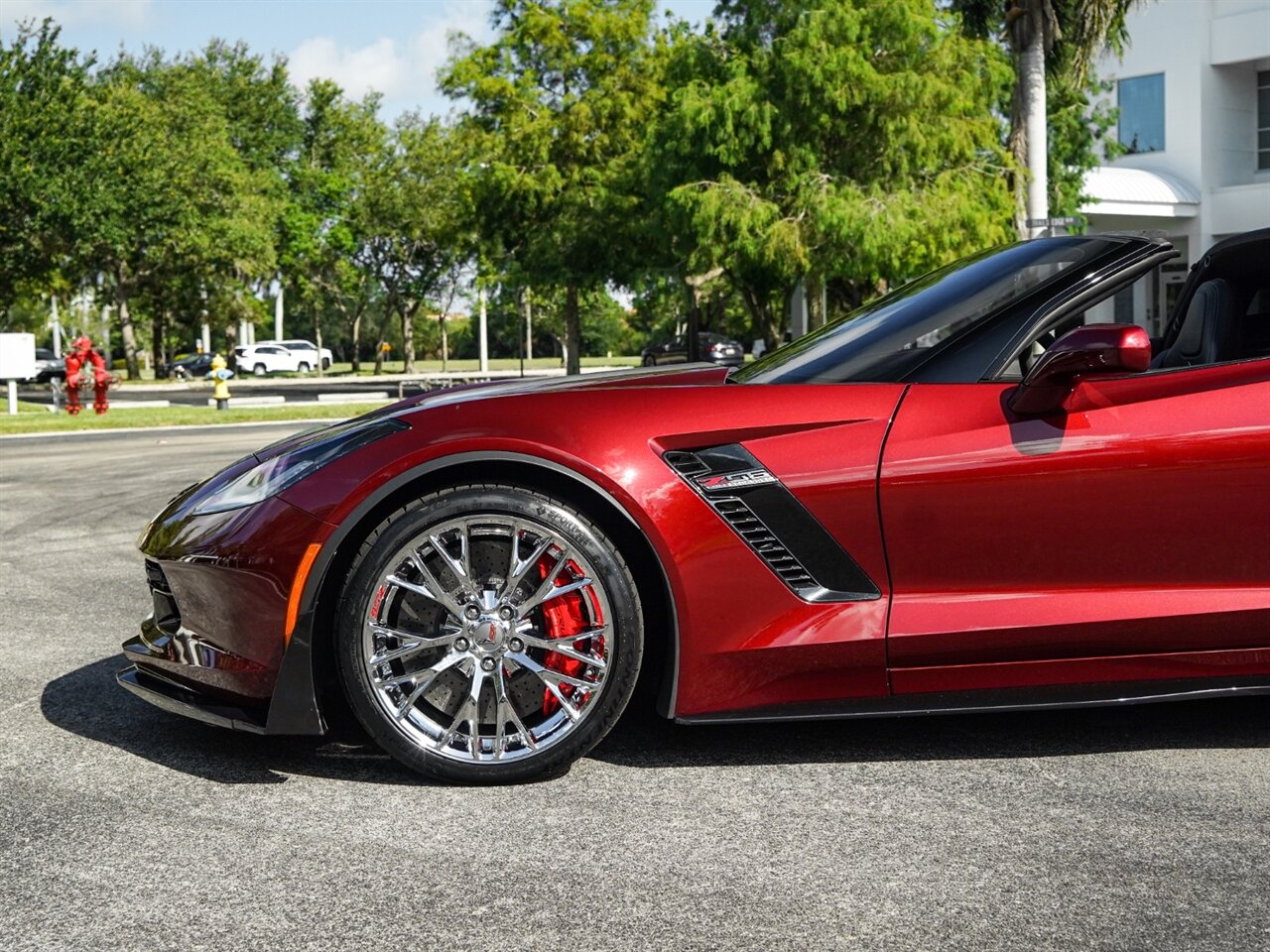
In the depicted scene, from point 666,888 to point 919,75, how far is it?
23098mm

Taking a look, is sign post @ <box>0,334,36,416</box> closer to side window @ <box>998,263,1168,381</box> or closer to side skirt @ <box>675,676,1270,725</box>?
side window @ <box>998,263,1168,381</box>

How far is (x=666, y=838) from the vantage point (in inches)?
126

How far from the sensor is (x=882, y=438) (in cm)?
350

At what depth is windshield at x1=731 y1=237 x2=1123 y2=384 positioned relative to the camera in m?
3.73

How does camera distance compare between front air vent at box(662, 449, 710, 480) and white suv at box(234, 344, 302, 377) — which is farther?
white suv at box(234, 344, 302, 377)

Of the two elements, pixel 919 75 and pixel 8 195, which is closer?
pixel 919 75

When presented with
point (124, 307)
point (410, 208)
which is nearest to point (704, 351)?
point (410, 208)

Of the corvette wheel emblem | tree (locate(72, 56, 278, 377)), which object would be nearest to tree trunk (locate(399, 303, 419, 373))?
tree (locate(72, 56, 278, 377))

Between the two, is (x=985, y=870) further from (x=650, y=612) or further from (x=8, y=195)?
(x=8, y=195)

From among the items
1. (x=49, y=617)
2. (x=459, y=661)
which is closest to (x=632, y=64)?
(x=49, y=617)

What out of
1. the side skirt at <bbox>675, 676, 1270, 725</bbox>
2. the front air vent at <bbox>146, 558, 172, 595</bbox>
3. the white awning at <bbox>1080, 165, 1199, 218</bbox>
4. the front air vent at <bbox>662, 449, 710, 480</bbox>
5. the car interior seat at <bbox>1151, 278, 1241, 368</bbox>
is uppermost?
the white awning at <bbox>1080, 165, 1199, 218</bbox>

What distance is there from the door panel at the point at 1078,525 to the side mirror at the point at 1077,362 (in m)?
0.04

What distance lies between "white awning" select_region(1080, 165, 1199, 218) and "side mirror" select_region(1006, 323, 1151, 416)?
32893mm

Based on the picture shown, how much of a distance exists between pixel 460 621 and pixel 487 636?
0.08m
